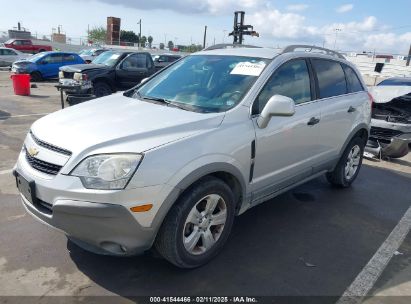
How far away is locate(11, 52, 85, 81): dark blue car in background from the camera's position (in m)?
17.8

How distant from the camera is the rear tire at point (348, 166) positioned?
514 cm

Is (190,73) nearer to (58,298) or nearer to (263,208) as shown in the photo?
(263,208)

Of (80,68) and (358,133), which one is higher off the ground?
(80,68)

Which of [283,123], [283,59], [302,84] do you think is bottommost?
[283,123]

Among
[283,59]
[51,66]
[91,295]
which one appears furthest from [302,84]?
[51,66]

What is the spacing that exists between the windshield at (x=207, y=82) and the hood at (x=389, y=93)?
507 cm

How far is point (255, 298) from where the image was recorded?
288cm

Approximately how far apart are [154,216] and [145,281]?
26.6 inches

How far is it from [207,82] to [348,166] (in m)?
2.73

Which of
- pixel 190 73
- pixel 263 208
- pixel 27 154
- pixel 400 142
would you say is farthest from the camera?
pixel 400 142

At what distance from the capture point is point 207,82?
3746 millimetres

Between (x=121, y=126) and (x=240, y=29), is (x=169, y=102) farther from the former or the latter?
(x=240, y=29)

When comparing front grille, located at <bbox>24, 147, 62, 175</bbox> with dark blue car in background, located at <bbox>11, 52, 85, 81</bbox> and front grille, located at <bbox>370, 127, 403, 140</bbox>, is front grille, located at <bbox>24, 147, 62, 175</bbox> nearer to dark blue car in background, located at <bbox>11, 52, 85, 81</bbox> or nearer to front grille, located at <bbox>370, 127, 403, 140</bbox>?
front grille, located at <bbox>370, 127, 403, 140</bbox>

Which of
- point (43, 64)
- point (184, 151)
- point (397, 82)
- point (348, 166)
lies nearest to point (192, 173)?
point (184, 151)
